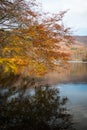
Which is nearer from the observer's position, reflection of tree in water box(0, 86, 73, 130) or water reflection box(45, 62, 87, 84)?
reflection of tree in water box(0, 86, 73, 130)

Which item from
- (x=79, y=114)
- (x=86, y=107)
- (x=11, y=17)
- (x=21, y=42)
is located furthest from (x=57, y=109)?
(x=11, y=17)

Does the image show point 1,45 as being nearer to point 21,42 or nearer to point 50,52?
point 21,42

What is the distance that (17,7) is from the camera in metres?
12.8

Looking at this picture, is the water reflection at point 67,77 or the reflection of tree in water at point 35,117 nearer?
the reflection of tree in water at point 35,117

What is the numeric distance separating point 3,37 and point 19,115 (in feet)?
12.5

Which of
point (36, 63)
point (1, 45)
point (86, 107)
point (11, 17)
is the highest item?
point (11, 17)

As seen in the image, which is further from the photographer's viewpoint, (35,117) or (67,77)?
(67,77)

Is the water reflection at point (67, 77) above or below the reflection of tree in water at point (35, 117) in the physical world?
below

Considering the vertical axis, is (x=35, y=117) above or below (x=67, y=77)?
above

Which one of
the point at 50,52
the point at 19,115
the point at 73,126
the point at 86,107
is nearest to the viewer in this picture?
the point at 73,126

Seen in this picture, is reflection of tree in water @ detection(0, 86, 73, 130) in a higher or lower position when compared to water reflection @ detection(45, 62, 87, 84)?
higher

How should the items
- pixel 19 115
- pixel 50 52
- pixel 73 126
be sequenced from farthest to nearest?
pixel 50 52, pixel 19 115, pixel 73 126

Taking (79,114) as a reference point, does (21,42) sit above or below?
above

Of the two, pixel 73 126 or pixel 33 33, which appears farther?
pixel 33 33
